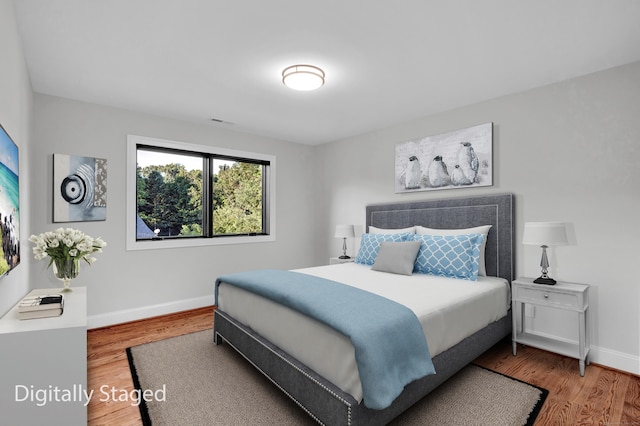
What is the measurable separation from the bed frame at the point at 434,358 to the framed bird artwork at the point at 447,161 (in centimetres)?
22

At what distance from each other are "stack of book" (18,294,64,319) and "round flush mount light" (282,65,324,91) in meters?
2.21

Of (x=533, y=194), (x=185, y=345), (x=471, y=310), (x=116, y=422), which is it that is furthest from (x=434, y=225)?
(x=116, y=422)

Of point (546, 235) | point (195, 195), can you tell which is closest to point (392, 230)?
point (546, 235)

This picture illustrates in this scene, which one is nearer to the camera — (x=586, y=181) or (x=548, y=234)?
(x=548, y=234)

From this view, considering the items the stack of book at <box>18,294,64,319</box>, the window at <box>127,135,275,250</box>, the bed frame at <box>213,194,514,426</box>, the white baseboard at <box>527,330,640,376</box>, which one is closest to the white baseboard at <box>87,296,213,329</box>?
the window at <box>127,135,275,250</box>

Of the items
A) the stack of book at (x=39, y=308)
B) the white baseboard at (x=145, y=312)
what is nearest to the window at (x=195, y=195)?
the white baseboard at (x=145, y=312)

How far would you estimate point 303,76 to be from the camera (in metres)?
2.66

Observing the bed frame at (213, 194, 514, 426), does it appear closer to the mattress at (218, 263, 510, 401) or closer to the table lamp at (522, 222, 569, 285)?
the mattress at (218, 263, 510, 401)

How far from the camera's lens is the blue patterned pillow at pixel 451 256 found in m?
2.97

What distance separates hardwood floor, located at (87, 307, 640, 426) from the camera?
6.50 feet

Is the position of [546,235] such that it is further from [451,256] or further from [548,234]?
[451,256]

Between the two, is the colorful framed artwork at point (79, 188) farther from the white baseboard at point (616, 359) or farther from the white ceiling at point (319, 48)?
the white baseboard at point (616, 359)

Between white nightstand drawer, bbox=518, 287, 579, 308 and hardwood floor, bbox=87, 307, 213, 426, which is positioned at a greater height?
white nightstand drawer, bbox=518, 287, 579, 308

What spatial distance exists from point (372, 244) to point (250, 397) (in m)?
2.08
